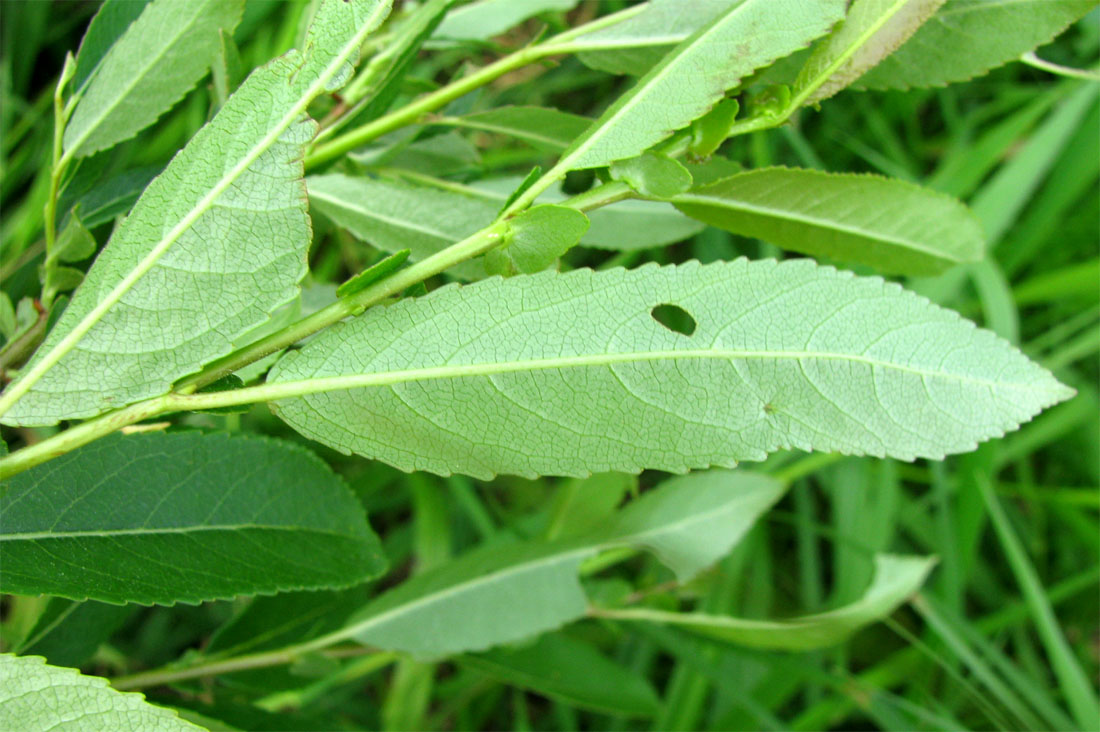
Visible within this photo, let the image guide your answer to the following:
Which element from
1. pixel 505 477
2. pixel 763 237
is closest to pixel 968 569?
pixel 505 477

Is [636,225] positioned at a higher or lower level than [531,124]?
lower

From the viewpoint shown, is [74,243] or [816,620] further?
[816,620]

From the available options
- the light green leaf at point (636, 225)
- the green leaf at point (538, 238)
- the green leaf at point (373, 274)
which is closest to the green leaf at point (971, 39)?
the light green leaf at point (636, 225)

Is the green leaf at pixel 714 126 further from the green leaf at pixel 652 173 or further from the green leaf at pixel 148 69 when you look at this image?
the green leaf at pixel 148 69

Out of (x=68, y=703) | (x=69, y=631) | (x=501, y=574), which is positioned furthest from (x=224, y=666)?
(x=68, y=703)

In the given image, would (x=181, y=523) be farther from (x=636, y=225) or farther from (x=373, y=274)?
(x=636, y=225)
